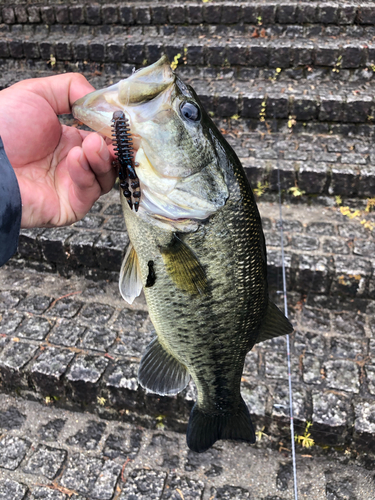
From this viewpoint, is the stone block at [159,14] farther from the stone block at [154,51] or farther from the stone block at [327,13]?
the stone block at [327,13]

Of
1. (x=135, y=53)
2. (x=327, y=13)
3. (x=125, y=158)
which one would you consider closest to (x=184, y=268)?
(x=125, y=158)

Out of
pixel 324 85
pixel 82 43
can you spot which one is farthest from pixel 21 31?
pixel 324 85

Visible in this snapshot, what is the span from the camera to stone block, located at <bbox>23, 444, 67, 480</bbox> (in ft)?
9.66

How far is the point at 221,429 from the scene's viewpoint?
1969 mm

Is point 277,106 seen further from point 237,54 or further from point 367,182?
point 367,182

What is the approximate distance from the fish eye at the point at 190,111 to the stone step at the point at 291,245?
2289 millimetres

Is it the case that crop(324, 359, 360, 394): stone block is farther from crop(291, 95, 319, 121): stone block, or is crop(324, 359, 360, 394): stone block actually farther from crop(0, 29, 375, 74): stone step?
crop(0, 29, 375, 74): stone step

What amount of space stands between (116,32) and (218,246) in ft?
18.1

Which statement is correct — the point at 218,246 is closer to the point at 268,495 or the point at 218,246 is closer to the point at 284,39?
the point at 268,495

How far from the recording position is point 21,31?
6.18 meters

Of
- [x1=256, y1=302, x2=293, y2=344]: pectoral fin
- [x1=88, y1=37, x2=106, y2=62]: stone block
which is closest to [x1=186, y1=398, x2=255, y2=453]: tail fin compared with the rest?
[x1=256, y1=302, x2=293, y2=344]: pectoral fin

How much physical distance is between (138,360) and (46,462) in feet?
3.29

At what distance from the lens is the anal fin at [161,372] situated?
73.9 inches

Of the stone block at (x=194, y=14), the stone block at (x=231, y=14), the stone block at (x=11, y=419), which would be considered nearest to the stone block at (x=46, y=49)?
the stone block at (x=194, y=14)
